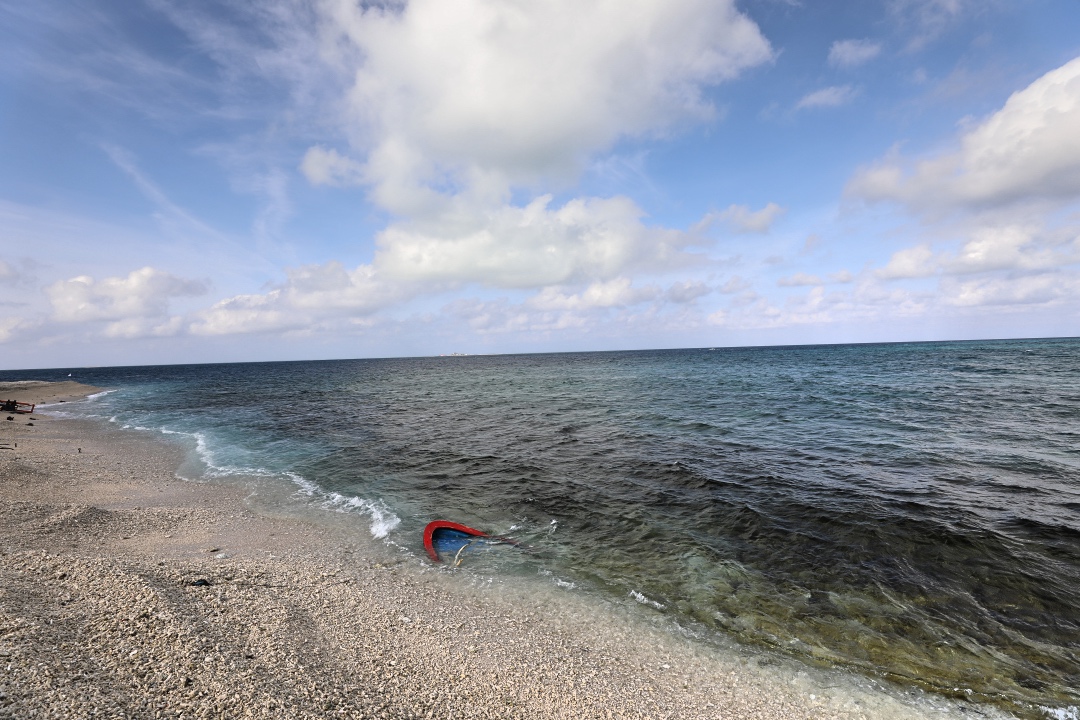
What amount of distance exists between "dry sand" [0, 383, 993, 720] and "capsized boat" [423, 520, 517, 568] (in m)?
0.89

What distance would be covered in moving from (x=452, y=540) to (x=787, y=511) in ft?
35.7

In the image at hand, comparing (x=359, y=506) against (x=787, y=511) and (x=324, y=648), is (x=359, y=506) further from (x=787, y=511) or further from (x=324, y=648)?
(x=787, y=511)

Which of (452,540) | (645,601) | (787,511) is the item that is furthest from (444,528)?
(787,511)

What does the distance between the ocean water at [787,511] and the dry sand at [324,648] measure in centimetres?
133

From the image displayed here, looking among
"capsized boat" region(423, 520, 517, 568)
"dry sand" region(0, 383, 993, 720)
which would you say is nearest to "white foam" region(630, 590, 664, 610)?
"dry sand" region(0, 383, 993, 720)

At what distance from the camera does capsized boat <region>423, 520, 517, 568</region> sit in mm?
12703

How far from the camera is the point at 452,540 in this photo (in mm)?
13594

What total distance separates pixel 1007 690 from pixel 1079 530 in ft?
30.5

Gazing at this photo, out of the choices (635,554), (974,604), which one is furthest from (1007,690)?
(635,554)

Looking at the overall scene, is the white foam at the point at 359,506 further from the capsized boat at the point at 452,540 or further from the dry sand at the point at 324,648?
the dry sand at the point at 324,648

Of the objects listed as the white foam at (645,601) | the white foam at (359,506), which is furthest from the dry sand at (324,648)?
the white foam at (359,506)

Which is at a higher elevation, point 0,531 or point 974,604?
point 0,531

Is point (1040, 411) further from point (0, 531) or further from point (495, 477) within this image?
point (0, 531)

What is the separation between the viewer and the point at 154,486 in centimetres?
1891
